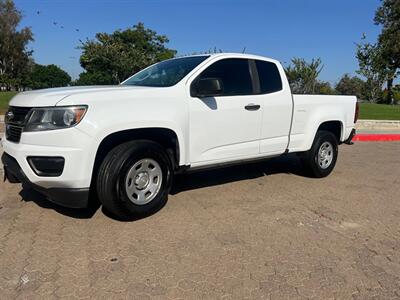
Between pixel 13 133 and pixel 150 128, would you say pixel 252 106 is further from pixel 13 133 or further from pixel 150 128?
pixel 13 133

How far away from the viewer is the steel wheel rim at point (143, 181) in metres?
4.28

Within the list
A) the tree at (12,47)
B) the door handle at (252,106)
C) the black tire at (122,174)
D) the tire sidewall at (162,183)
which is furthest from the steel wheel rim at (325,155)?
the tree at (12,47)

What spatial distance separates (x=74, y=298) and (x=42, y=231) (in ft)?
4.56

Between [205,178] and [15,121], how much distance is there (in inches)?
122

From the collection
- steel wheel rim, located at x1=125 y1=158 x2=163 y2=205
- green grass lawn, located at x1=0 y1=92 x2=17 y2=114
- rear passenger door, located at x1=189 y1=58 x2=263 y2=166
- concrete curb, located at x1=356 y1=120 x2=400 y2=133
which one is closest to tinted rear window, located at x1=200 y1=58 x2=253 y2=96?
rear passenger door, located at x1=189 y1=58 x2=263 y2=166

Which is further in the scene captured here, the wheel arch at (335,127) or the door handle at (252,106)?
the wheel arch at (335,127)

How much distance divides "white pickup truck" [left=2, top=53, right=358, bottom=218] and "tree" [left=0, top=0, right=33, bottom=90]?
66.6 meters

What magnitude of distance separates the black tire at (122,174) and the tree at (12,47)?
6734 centimetres

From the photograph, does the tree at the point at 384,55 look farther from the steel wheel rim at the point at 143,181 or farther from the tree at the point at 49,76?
the tree at the point at 49,76

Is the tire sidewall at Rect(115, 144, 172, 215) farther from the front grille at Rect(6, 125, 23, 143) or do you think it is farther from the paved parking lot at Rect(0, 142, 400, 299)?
the front grille at Rect(6, 125, 23, 143)

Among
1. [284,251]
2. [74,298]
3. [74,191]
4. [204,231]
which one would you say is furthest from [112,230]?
[284,251]

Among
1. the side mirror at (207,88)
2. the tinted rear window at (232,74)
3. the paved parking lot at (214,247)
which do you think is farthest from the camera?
the tinted rear window at (232,74)

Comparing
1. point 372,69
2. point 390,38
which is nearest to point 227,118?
point 372,69

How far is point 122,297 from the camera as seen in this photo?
9.66 ft
